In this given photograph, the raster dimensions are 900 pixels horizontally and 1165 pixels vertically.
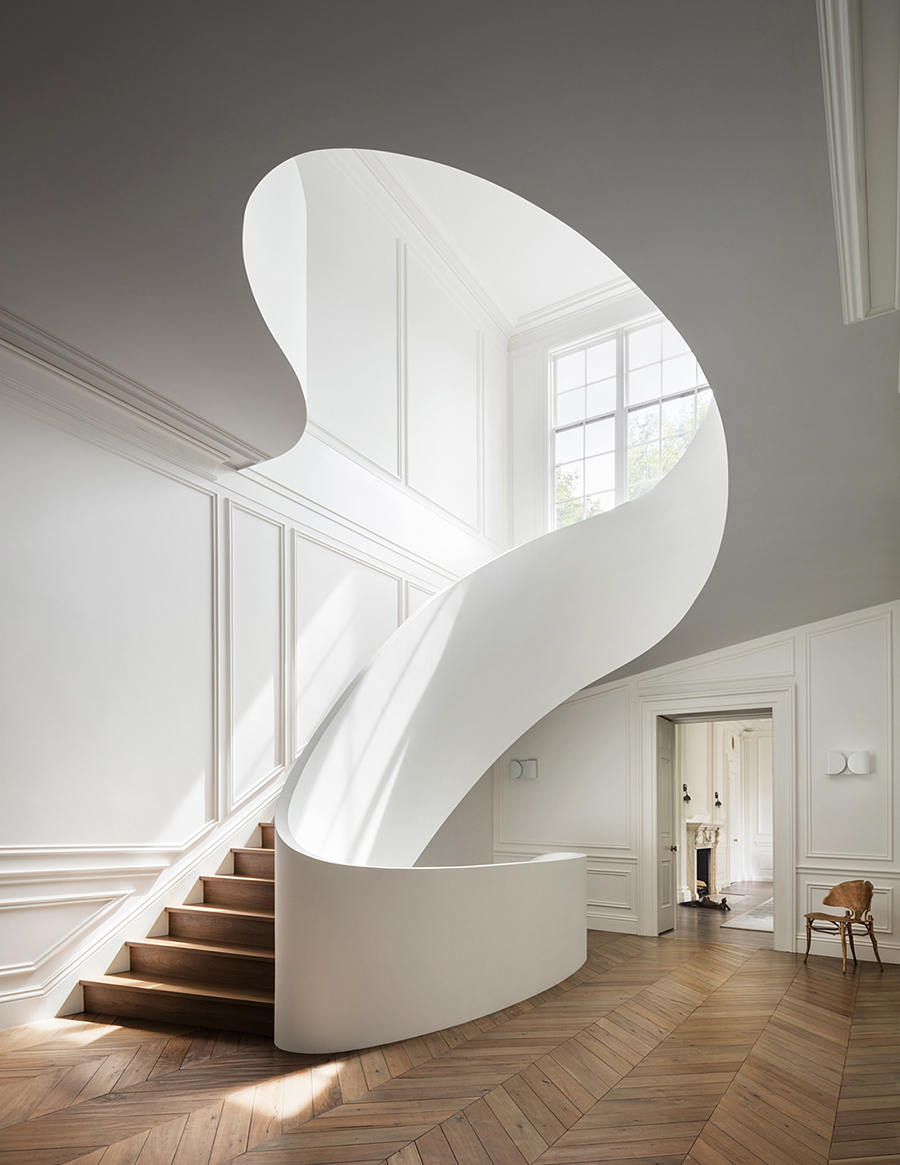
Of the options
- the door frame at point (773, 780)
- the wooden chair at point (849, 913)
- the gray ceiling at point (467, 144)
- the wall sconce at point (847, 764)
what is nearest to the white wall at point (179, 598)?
the gray ceiling at point (467, 144)

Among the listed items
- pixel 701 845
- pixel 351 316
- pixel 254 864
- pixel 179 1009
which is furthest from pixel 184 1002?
pixel 701 845

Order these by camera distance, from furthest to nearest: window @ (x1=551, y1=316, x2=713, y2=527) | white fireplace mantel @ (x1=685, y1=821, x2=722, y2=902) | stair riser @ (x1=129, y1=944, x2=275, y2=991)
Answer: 1. white fireplace mantel @ (x1=685, y1=821, x2=722, y2=902)
2. window @ (x1=551, y1=316, x2=713, y2=527)
3. stair riser @ (x1=129, y1=944, x2=275, y2=991)

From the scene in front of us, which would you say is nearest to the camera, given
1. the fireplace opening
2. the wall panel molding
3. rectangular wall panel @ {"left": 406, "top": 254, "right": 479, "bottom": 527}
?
the wall panel molding

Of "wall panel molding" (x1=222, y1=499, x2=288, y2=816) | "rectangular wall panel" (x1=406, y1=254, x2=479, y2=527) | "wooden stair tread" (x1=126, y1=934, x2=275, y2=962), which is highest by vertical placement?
"rectangular wall panel" (x1=406, y1=254, x2=479, y2=527)

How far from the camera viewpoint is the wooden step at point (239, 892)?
4.70 m

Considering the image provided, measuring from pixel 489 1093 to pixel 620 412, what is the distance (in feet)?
24.7

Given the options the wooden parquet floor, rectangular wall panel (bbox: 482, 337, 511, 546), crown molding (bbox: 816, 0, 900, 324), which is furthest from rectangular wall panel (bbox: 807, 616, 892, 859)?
crown molding (bbox: 816, 0, 900, 324)

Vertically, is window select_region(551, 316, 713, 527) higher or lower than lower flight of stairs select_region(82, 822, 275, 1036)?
higher

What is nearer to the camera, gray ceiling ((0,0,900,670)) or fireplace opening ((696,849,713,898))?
gray ceiling ((0,0,900,670))

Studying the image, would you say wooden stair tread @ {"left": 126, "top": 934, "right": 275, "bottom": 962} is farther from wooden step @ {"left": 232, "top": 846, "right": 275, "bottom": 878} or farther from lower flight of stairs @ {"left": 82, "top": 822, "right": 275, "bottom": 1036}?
wooden step @ {"left": 232, "top": 846, "right": 275, "bottom": 878}

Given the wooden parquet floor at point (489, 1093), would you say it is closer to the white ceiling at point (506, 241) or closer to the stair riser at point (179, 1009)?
the stair riser at point (179, 1009)

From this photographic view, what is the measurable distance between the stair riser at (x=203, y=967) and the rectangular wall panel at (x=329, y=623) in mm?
1874

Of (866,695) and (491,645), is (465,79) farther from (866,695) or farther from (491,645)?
(866,695)

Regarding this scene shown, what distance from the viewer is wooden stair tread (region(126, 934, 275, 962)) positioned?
13.5ft
